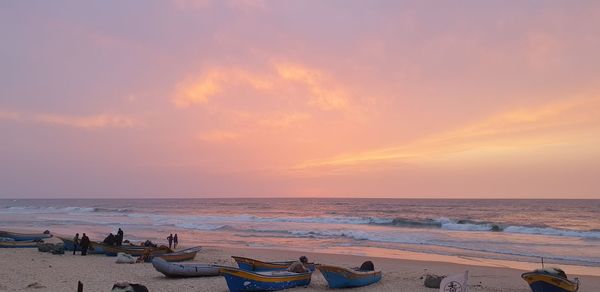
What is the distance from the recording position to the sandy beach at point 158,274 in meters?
13.7

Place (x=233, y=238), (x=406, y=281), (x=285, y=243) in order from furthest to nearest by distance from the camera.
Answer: (x=233, y=238)
(x=285, y=243)
(x=406, y=281)

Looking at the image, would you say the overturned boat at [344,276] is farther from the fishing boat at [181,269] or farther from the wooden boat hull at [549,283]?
the wooden boat hull at [549,283]

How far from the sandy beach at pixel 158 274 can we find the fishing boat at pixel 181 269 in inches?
11.6

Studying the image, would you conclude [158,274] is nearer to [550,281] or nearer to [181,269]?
[181,269]

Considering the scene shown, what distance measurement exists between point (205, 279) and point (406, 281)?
21.8 ft

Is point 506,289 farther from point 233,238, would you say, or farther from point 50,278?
point 233,238

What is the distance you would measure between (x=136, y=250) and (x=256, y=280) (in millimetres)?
10422

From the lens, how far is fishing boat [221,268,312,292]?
12.4 m

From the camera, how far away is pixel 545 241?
3097 centimetres

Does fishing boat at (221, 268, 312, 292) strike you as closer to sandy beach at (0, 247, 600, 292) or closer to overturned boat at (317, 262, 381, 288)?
sandy beach at (0, 247, 600, 292)

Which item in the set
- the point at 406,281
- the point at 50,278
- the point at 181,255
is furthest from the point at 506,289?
the point at 50,278

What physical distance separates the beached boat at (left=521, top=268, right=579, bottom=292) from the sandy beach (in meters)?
1.86

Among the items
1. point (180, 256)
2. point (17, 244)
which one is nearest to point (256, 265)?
point (180, 256)

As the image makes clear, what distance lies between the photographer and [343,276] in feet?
45.1
